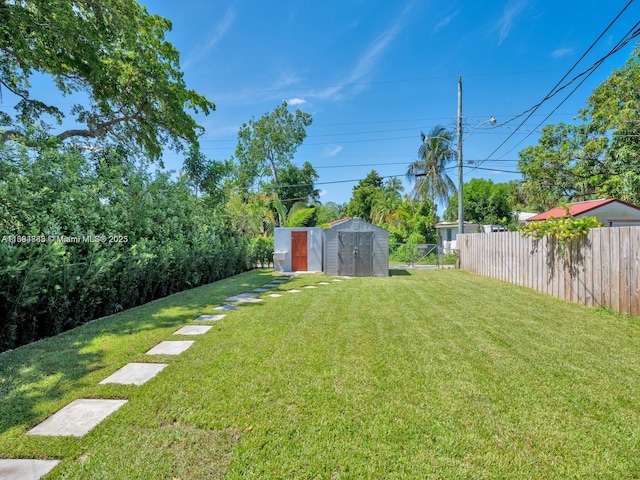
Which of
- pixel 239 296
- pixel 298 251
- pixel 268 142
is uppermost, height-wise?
pixel 268 142

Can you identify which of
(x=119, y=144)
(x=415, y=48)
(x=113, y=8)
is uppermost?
(x=415, y=48)

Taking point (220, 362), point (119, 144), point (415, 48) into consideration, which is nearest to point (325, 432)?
point (220, 362)

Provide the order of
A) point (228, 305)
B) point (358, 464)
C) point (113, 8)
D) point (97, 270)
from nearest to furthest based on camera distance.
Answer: point (358, 464)
point (97, 270)
point (228, 305)
point (113, 8)

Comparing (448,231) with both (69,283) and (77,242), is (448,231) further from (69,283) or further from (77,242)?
(69,283)

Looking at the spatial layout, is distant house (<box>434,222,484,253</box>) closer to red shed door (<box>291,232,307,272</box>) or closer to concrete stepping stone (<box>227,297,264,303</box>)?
red shed door (<box>291,232,307,272</box>)

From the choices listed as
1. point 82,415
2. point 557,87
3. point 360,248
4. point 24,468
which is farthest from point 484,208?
point 24,468

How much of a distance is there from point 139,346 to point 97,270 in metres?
2.02

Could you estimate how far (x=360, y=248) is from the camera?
11305mm

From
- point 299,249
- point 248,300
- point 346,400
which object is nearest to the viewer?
point 346,400

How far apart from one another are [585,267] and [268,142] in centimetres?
2353

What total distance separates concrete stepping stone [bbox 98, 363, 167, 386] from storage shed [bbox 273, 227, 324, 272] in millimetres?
9871

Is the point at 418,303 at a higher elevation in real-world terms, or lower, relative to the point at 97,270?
lower

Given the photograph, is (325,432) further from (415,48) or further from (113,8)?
(415,48)

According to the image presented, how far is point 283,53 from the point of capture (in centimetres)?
1240
